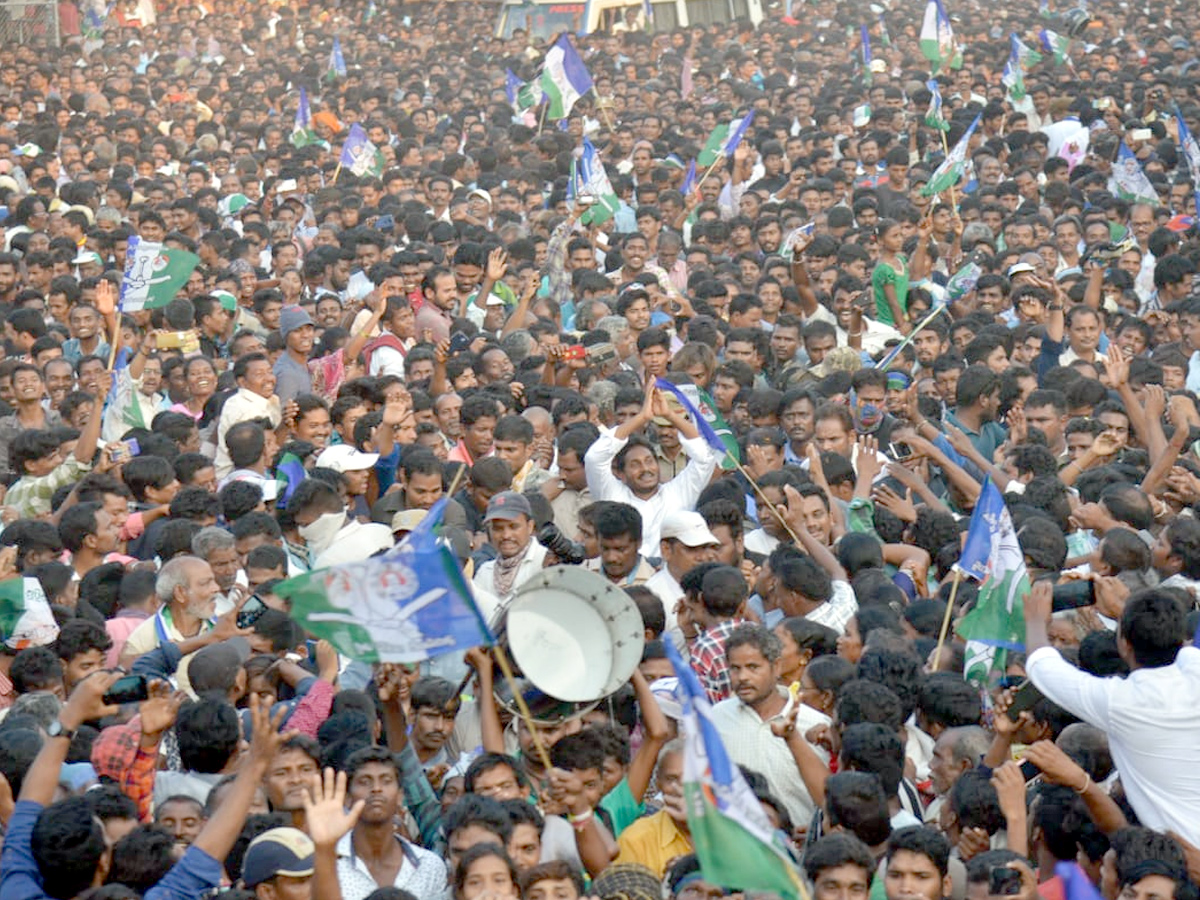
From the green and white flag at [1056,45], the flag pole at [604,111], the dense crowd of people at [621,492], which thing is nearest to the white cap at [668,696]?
the dense crowd of people at [621,492]

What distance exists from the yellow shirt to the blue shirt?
3.84 feet

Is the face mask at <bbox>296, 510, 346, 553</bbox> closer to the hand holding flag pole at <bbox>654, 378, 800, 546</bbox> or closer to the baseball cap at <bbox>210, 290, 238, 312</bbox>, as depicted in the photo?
the hand holding flag pole at <bbox>654, 378, 800, 546</bbox>

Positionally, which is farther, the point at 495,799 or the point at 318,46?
the point at 318,46

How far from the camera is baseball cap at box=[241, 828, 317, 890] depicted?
5070mm

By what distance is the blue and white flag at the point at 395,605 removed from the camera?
5.37 meters

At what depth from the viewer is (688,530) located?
24.3ft

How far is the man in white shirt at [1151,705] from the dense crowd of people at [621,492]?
0.5 inches

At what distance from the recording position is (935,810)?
582cm

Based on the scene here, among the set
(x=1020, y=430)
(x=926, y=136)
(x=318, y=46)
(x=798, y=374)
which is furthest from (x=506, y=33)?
(x=1020, y=430)

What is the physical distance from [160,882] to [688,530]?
2914 millimetres

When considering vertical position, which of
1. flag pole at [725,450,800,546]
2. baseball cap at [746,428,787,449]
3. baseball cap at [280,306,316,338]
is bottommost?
baseball cap at [280,306,316,338]

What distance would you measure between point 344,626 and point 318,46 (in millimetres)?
21696

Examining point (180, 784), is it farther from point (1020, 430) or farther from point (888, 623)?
point (1020, 430)

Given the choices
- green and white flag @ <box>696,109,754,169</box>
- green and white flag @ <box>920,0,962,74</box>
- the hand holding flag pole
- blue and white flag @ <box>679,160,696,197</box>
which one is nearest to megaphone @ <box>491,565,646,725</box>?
the hand holding flag pole
